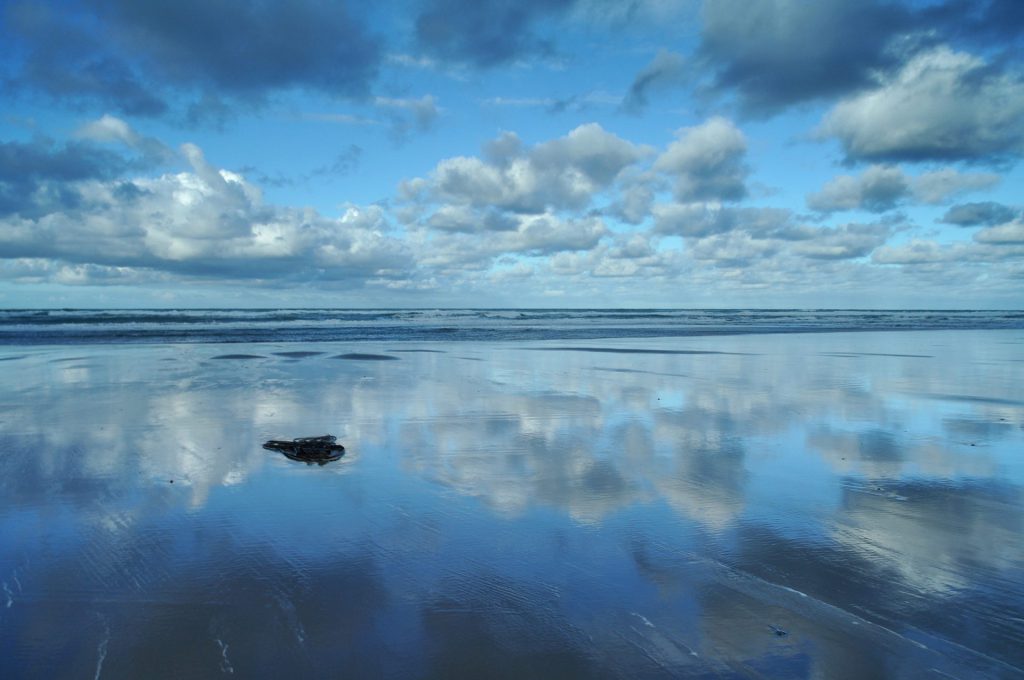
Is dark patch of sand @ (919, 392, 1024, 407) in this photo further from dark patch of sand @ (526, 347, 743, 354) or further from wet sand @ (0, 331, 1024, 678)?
dark patch of sand @ (526, 347, 743, 354)

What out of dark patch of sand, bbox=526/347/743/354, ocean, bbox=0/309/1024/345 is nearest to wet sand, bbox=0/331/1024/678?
dark patch of sand, bbox=526/347/743/354

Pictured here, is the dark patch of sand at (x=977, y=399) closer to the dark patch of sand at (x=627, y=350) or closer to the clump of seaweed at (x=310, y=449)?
the dark patch of sand at (x=627, y=350)

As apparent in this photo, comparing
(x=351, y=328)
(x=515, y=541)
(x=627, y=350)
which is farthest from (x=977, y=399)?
(x=351, y=328)

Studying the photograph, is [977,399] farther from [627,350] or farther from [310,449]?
[627,350]

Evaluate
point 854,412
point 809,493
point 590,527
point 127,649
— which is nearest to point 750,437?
point 809,493

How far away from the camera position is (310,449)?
8.36m

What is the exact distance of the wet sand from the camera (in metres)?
3.75

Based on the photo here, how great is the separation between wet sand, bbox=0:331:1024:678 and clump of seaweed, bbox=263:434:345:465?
9.6 inches

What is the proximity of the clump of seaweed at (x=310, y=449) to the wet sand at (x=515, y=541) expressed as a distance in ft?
0.80

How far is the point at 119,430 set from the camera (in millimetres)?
9852

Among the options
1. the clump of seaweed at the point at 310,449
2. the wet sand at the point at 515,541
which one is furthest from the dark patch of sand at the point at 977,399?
the clump of seaweed at the point at 310,449

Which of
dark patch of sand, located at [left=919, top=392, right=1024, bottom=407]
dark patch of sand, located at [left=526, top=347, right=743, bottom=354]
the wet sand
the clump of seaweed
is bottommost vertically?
dark patch of sand, located at [left=526, top=347, right=743, bottom=354]

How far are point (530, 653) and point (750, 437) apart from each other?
682cm

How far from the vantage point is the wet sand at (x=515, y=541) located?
12.3 feet
